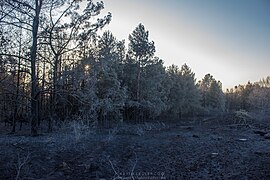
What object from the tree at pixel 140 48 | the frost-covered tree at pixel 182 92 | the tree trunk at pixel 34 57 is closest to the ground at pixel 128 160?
→ the tree trunk at pixel 34 57

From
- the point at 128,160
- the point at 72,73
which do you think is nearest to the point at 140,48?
the point at 72,73

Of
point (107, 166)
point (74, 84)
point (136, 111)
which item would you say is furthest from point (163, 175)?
point (136, 111)

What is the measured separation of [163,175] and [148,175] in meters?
0.48

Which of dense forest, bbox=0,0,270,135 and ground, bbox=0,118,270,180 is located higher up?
dense forest, bbox=0,0,270,135

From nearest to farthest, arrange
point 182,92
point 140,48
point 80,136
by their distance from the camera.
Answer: point 80,136
point 140,48
point 182,92

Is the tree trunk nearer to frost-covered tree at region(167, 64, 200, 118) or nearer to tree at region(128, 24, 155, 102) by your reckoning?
tree at region(128, 24, 155, 102)

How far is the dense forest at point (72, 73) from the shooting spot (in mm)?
11555

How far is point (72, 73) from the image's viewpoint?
1403cm

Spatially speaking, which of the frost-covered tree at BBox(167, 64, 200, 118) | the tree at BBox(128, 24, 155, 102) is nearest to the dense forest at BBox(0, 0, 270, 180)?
the tree at BBox(128, 24, 155, 102)

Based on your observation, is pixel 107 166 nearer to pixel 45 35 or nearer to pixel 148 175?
pixel 148 175

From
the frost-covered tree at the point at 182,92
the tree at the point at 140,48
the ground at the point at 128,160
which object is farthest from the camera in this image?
the frost-covered tree at the point at 182,92

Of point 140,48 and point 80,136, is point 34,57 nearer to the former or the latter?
point 80,136

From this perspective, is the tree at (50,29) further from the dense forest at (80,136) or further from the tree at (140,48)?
the tree at (140,48)

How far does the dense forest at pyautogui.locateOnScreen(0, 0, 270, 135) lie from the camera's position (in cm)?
1155
